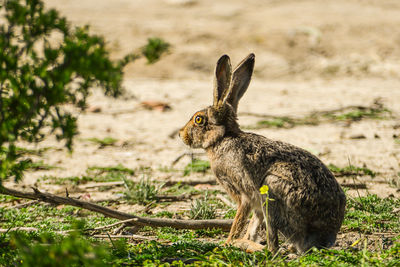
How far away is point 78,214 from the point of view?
5559 mm

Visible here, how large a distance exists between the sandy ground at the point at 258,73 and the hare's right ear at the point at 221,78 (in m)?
1.07

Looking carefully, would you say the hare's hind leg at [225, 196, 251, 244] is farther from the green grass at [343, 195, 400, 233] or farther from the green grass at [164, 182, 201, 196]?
the green grass at [164, 182, 201, 196]

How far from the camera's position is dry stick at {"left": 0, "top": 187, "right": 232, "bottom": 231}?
4.24 meters

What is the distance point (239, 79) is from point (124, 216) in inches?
78.5

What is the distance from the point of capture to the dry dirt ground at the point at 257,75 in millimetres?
7938

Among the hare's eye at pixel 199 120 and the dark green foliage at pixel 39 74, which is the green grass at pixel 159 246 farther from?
the hare's eye at pixel 199 120

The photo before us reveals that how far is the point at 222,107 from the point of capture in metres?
5.33

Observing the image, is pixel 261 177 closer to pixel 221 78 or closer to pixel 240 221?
pixel 240 221

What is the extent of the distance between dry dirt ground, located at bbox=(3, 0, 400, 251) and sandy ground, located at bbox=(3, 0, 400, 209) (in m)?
0.03

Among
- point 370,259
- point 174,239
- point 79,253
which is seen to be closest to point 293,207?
point 370,259

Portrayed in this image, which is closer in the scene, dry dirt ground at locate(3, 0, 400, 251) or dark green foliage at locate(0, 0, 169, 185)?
dark green foliage at locate(0, 0, 169, 185)

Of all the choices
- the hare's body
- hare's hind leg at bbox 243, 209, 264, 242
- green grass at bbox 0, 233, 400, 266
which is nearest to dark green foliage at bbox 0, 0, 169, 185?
green grass at bbox 0, 233, 400, 266

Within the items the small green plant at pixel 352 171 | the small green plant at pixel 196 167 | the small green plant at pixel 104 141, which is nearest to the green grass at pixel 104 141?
the small green plant at pixel 104 141

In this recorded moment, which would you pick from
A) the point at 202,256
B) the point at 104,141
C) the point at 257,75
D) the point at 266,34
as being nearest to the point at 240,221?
the point at 202,256
